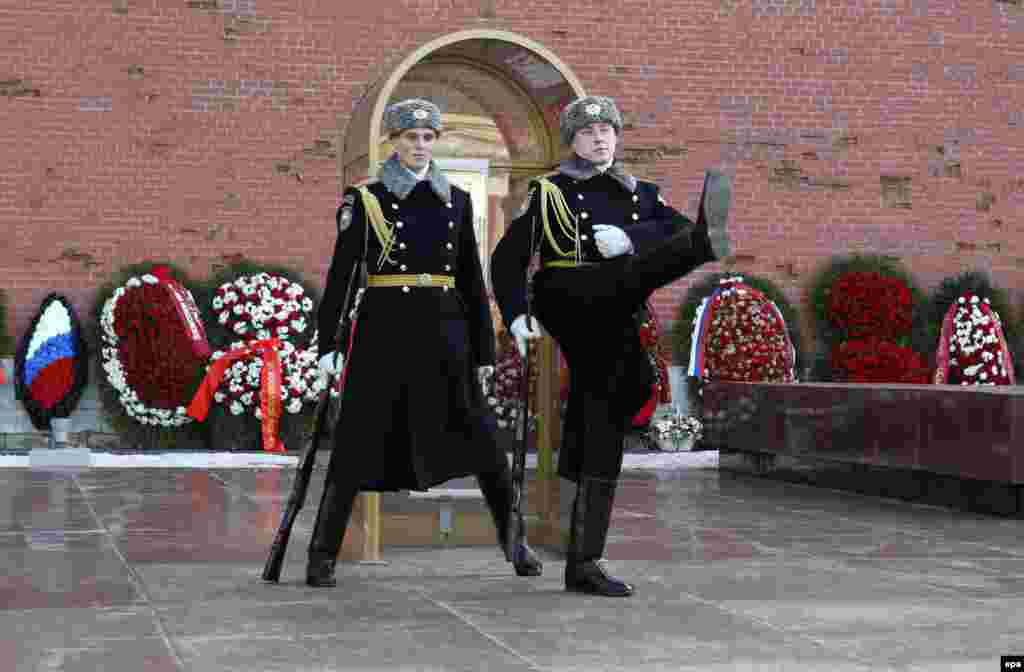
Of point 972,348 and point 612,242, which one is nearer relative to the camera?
point 612,242

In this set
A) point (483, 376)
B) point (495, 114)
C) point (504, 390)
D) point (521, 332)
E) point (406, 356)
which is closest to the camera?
point (521, 332)

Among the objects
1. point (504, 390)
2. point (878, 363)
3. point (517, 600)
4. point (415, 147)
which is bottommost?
point (517, 600)

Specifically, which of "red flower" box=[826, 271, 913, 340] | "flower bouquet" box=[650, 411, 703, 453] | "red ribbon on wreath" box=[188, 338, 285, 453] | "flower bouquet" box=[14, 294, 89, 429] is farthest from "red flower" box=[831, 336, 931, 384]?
"flower bouquet" box=[14, 294, 89, 429]

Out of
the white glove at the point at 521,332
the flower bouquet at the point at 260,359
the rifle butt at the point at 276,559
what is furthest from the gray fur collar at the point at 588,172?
the flower bouquet at the point at 260,359

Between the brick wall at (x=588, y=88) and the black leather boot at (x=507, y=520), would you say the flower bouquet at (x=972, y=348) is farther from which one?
the black leather boot at (x=507, y=520)

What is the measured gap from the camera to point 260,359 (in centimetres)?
1321

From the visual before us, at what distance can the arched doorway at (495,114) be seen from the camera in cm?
661

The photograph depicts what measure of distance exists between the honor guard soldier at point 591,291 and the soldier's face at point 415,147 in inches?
15.9

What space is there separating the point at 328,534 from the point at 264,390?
296 inches

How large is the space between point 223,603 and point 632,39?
398 inches

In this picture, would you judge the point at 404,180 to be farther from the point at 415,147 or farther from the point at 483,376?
the point at 483,376

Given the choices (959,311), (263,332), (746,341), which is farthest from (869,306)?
(263,332)

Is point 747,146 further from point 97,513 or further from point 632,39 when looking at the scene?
point 97,513

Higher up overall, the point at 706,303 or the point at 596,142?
the point at 596,142
